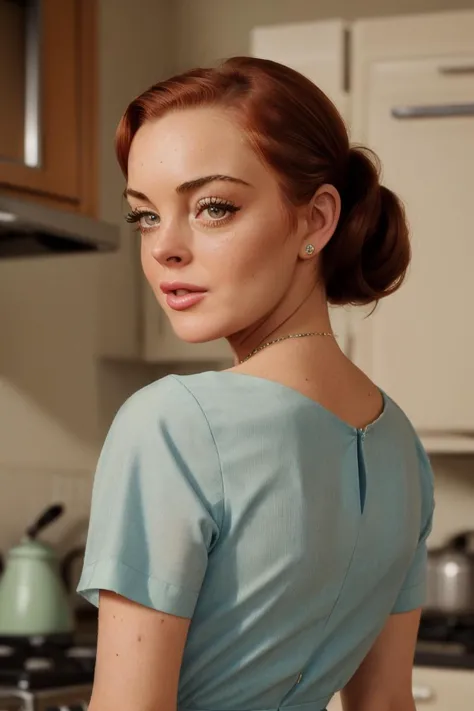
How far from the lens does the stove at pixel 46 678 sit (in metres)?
1.96

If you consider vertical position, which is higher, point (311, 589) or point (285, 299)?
point (285, 299)

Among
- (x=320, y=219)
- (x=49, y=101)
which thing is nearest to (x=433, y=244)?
(x=49, y=101)

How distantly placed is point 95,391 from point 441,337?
0.94m

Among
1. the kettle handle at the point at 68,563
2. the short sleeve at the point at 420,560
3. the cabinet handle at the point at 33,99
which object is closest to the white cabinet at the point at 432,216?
the cabinet handle at the point at 33,99

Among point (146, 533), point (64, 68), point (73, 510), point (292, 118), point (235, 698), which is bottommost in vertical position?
point (73, 510)

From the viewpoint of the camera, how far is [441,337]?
252 centimetres

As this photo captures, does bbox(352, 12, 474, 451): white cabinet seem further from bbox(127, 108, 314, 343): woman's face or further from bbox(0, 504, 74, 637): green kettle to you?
bbox(127, 108, 314, 343): woman's face

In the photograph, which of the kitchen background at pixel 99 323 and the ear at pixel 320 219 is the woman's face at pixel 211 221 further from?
the kitchen background at pixel 99 323

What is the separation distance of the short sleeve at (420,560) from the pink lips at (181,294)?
A: 0.90 feet

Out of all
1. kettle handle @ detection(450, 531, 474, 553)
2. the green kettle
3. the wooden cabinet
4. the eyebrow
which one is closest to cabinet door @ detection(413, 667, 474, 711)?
kettle handle @ detection(450, 531, 474, 553)

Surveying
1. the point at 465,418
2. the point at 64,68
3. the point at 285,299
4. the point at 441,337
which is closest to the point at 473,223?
the point at 441,337

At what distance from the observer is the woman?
750mm

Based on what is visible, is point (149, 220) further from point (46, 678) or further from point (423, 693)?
point (423, 693)

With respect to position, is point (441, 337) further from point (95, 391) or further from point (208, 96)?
point (208, 96)
